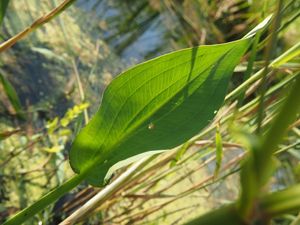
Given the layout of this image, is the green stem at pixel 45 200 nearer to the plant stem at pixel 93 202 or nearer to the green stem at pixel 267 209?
the plant stem at pixel 93 202

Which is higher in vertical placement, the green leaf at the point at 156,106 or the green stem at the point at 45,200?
the green leaf at the point at 156,106

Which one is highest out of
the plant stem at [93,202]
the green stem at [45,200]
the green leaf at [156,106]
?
the green leaf at [156,106]

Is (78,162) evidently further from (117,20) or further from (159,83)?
(117,20)

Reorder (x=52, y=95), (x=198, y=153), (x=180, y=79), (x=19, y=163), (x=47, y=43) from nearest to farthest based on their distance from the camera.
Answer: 1. (x=180, y=79)
2. (x=198, y=153)
3. (x=19, y=163)
4. (x=52, y=95)
5. (x=47, y=43)

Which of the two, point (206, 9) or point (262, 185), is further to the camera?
point (206, 9)

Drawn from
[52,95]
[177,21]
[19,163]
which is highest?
[177,21]

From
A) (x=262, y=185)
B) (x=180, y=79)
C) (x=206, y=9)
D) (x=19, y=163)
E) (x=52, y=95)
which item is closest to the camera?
(x=262, y=185)

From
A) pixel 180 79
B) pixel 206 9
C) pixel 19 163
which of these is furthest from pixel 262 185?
pixel 206 9

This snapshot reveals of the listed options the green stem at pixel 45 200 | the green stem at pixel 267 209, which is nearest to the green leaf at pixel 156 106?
the green stem at pixel 45 200
